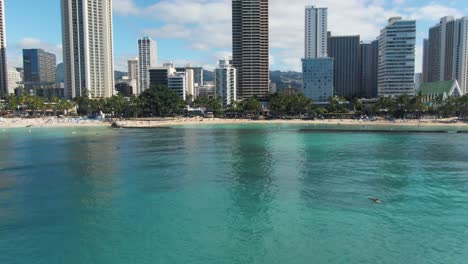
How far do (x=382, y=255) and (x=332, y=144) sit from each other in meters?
47.7

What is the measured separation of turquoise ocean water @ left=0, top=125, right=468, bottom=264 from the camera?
A: 744 inches

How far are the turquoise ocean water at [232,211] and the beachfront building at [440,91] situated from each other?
120m

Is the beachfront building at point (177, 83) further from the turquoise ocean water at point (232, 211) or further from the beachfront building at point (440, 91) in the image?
the turquoise ocean water at point (232, 211)

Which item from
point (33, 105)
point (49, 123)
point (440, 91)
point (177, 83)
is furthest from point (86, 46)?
point (440, 91)

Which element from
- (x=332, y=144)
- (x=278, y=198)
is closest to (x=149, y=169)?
(x=278, y=198)

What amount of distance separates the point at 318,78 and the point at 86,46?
382 feet

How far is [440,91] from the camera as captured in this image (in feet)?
522

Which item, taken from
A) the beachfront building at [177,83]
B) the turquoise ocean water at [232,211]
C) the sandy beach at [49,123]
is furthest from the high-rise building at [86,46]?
the turquoise ocean water at [232,211]

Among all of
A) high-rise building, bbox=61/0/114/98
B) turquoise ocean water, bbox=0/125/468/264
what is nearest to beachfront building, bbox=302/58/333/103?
high-rise building, bbox=61/0/114/98

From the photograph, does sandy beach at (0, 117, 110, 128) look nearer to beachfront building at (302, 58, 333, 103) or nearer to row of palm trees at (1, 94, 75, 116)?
row of palm trees at (1, 94, 75, 116)

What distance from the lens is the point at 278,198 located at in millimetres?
28297

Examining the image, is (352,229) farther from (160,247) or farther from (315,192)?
(160,247)

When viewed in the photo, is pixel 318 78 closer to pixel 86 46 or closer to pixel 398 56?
pixel 398 56

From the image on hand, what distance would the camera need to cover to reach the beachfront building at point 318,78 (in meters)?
191
